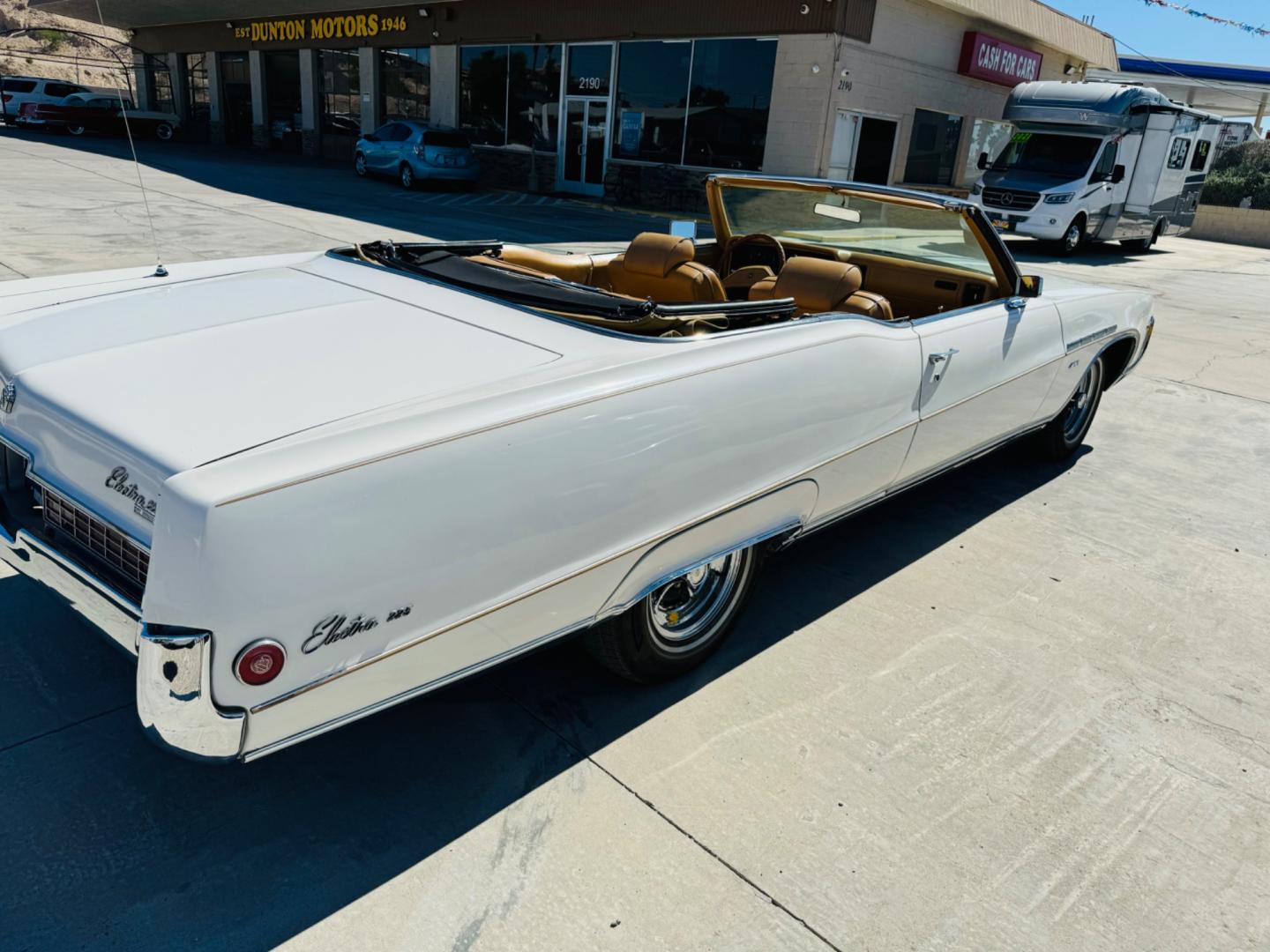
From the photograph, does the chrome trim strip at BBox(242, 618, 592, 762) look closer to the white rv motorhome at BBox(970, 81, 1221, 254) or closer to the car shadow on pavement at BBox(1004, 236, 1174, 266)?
the car shadow on pavement at BBox(1004, 236, 1174, 266)

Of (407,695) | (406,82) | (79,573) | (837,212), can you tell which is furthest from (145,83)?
(407,695)

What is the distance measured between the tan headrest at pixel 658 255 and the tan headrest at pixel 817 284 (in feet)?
1.30

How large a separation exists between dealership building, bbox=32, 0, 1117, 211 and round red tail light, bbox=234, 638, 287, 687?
707 inches

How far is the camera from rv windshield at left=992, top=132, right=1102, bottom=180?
53.8ft

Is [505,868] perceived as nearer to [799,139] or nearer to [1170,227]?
[799,139]

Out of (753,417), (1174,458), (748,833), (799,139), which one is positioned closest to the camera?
(748,833)

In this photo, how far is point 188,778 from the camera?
8.14 ft

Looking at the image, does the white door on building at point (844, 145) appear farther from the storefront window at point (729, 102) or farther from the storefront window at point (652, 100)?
the storefront window at point (652, 100)

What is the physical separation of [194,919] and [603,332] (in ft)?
5.82

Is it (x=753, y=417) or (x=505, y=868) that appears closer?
(x=505, y=868)

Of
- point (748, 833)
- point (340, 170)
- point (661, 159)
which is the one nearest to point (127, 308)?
point (748, 833)

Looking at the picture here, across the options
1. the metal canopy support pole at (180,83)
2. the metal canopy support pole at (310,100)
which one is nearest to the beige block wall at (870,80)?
the metal canopy support pole at (310,100)

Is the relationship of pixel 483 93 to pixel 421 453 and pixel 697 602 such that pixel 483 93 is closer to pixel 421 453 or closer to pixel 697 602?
pixel 697 602

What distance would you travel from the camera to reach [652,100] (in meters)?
20.5
